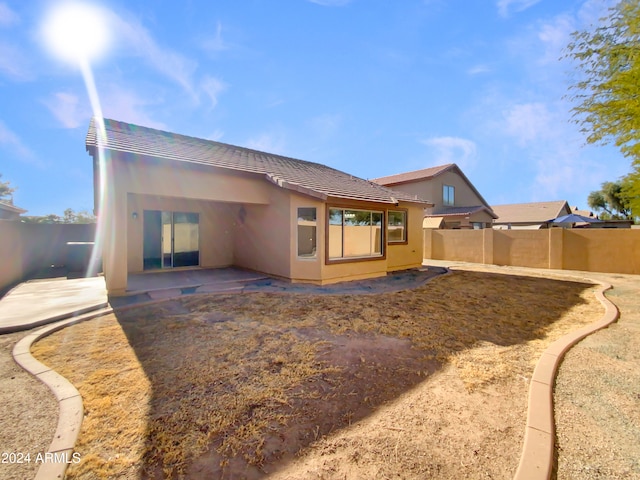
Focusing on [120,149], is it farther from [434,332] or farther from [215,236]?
[434,332]

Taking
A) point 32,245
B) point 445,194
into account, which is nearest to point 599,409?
point 32,245

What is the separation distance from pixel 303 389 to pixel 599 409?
3.27m

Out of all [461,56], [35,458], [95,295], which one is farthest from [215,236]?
[461,56]

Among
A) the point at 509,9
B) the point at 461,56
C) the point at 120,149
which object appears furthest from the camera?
the point at 461,56

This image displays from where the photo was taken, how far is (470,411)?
299cm

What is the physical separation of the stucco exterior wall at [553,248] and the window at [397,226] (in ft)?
18.2

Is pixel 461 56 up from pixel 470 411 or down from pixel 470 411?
up

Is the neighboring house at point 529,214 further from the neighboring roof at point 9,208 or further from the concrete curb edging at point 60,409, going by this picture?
the neighboring roof at point 9,208

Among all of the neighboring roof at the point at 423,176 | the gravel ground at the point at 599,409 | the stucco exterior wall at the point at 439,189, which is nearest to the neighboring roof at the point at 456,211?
the stucco exterior wall at the point at 439,189

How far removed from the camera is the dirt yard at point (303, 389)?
2.35m

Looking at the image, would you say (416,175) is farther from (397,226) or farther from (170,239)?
(170,239)

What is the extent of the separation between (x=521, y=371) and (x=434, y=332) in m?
1.61

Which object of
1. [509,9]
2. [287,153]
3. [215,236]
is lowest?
[215,236]

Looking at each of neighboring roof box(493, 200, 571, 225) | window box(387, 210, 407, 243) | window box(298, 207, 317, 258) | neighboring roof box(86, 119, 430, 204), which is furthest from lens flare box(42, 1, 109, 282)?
neighboring roof box(493, 200, 571, 225)
